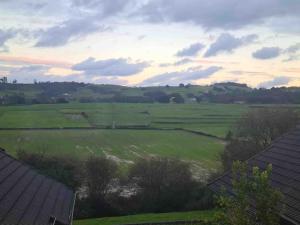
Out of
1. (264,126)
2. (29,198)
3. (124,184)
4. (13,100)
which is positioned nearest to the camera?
(29,198)

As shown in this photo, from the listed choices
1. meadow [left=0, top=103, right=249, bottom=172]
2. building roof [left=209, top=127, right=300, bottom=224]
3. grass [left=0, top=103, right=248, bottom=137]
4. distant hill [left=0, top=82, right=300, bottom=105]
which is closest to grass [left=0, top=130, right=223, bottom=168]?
meadow [left=0, top=103, right=249, bottom=172]

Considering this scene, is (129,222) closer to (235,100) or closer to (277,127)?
(277,127)

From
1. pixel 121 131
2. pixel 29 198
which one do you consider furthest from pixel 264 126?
pixel 29 198

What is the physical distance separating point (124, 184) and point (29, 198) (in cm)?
1931

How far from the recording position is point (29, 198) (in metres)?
14.8

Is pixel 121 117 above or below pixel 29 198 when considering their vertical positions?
below

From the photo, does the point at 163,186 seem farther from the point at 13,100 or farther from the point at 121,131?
the point at 13,100

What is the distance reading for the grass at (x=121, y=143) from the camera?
52353mm

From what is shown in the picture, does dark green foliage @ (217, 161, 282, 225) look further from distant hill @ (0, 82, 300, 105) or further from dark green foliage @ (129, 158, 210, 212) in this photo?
distant hill @ (0, 82, 300, 105)

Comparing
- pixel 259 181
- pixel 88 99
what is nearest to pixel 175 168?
pixel 259 181

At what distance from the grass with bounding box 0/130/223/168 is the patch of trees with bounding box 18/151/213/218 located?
14344 mm

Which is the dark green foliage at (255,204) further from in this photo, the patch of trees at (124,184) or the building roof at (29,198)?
the patch of trees at (124,184)

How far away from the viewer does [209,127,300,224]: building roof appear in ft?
37.7

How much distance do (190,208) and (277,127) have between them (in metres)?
20.6
